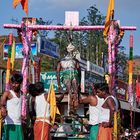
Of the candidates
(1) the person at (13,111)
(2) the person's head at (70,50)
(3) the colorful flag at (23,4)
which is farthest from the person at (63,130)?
(3) the colorful flag at (23,4)

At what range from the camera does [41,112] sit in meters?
8.23

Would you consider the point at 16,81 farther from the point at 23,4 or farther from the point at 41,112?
the point at 23,4

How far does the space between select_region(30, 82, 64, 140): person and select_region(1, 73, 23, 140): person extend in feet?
2.44

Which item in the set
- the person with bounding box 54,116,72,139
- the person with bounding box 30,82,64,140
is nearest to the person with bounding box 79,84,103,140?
the person with bounding box 30,82,64,140

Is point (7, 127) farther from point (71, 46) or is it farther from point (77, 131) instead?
point (71, 46)

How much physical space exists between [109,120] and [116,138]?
24.7 inches

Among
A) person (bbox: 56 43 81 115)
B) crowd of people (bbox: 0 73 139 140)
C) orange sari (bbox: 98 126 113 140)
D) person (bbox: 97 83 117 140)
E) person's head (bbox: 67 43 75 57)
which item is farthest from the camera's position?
person's head (bbox: 67 43 75 57)

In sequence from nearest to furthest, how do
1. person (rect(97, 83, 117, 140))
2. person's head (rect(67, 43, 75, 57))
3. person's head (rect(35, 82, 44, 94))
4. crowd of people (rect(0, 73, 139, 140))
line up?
crowd of people (rect(0, 73, 139, 140)), person (rect(97, 83, 117, 140)), person's head (rect(35, 82, 44, 94)), person's head (rect(67, 43, 75, 57))

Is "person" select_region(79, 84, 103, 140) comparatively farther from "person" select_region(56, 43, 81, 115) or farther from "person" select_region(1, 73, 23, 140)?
"person" select_region(56, 43, 81, 115)

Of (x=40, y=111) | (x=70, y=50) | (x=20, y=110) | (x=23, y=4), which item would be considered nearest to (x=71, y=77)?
(x=70, y=50)

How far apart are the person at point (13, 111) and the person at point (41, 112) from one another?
2.44ft

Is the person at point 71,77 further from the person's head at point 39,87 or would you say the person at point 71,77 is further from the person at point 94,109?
the person's head at point 39,87

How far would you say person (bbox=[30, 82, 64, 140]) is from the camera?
26.9 feet

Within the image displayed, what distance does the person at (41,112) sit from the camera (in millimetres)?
8195
